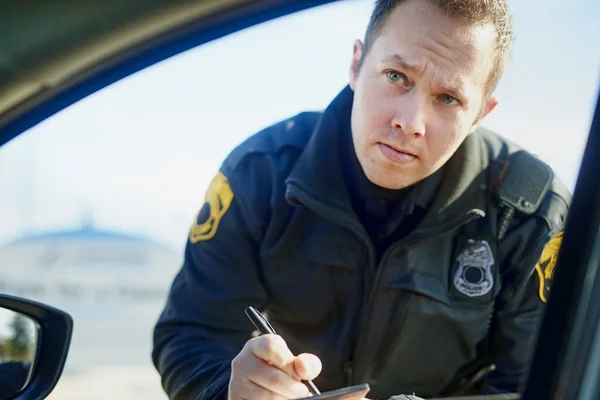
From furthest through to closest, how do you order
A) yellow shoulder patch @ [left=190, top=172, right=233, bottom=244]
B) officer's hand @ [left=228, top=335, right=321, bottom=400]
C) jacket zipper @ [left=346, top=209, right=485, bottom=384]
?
yellow shoulder patch @ [left=190, top=172, right=233, bottom=244] → jacket zipper @ [left=346, top=209, right=485, bottom=384] → officer's hand @ [left=228, top=335, right=321, bottom=400]

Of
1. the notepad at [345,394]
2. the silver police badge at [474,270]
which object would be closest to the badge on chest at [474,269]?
the silver police badge at [474,270]

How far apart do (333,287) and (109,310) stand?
135 inches

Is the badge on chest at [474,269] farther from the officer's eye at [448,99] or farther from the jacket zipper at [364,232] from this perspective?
the officer's eye at [448,99]

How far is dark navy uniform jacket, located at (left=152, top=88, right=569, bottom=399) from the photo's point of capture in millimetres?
1597

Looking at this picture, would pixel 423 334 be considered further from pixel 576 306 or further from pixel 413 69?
pixel 576 306

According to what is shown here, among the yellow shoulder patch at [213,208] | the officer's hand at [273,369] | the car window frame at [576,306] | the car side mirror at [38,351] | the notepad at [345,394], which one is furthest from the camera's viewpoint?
the yellow shoulder patch at [213,208]

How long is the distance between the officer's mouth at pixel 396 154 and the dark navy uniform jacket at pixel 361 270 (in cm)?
13

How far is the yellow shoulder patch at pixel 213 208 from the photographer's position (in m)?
1.68

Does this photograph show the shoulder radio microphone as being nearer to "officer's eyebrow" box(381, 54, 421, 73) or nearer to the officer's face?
the officer's face

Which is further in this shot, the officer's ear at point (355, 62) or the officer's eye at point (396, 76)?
the officer's ear at point (355, 62)

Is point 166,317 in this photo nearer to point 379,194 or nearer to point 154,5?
point 379,194

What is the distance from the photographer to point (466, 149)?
170 cm

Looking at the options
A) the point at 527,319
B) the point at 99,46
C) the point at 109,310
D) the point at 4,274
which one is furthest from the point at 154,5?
the point at 4,274

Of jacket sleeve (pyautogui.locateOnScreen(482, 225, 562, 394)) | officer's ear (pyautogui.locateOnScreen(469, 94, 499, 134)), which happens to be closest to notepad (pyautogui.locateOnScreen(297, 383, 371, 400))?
jacket sleeve (pyautogui.locateOnScreen(482, 225, 562, 394))
